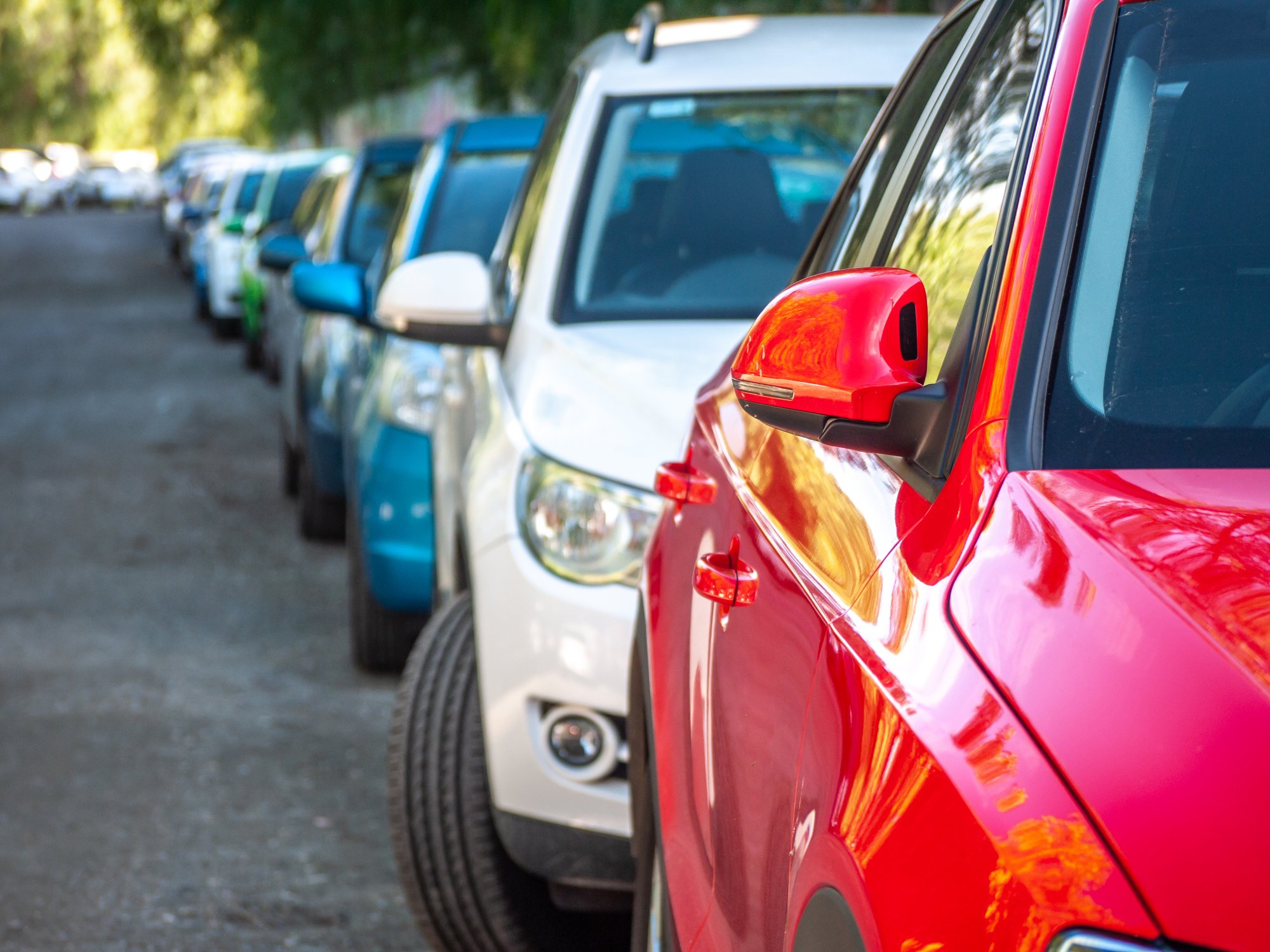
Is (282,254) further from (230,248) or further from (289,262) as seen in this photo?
(230,248)

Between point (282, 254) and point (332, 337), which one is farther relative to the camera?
point (282, 254)

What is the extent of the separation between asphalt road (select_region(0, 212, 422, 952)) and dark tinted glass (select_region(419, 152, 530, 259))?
1498mm

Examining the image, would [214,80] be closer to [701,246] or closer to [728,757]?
[701,246]

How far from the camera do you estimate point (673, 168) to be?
184 inches

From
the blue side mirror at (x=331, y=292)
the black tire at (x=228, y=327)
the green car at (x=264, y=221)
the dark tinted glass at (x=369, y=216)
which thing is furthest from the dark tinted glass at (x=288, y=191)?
the blue side mirror at (x=331, y=292)

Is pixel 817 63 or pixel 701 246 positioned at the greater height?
pixel 817 63

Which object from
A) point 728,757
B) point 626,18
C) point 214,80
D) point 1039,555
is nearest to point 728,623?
point 728,757

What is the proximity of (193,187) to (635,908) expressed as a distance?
89.7 ft

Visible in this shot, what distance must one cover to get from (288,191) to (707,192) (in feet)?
42.5

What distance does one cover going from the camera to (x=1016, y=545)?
1448 mm

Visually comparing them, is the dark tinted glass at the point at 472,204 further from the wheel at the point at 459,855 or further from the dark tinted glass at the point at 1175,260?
the dark tinted glass at the point at 1175,260

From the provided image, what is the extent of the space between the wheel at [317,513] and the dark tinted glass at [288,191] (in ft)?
27.4

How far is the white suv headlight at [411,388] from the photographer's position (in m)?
5.83

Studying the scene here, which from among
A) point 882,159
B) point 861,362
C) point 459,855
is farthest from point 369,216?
point 861,362
